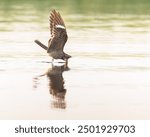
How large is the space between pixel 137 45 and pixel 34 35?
4560 mm

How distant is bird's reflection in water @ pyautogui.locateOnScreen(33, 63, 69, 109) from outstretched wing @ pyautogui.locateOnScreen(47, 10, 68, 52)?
0.56m

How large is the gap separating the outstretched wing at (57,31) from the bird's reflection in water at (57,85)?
56 cm

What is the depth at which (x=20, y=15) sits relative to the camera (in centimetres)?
3900

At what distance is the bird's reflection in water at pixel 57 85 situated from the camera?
54.6ft

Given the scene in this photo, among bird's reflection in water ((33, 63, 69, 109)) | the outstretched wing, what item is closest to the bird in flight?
the outstretched wing

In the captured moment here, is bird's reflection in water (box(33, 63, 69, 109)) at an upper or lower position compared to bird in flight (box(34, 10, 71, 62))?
lower

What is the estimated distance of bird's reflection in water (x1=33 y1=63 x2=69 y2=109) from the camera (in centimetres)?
1664

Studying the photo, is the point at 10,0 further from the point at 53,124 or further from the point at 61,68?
the point at 53,124

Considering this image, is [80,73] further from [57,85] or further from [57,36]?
[57,85]

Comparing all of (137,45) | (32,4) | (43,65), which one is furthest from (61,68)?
(32,4)

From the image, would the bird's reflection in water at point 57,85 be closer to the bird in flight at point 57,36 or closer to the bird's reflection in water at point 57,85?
the bird's reflection in water at point 57,85

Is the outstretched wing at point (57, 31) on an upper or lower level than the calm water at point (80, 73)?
upper

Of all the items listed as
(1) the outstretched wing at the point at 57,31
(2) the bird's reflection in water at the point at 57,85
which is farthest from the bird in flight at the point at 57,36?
(2) the bird's reflection in water at the point at 57,85

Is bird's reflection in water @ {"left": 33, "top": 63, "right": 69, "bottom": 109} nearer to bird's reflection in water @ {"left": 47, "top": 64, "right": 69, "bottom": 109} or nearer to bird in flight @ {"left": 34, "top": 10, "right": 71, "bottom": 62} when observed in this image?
bird's reflection in water @ {"left": 47, "top": 64, "right": 69, "bottom": 109}
